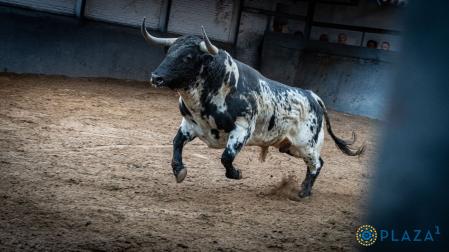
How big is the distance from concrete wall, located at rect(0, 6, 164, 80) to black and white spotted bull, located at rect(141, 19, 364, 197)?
7.22 metres

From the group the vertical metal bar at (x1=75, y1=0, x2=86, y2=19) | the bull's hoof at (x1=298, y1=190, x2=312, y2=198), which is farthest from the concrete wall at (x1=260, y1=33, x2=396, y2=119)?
the bull's hoof at (x1=298, y1=190, x2=312, y2=198)

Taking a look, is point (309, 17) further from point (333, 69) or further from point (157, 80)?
point (157, 80)

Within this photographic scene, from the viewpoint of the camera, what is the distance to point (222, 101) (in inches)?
200

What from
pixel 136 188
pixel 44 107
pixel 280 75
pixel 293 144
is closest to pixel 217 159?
pixel 293 144

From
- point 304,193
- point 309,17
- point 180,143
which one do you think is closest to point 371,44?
point 309,17

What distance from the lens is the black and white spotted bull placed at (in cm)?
491

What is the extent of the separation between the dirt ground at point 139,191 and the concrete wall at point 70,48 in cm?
222

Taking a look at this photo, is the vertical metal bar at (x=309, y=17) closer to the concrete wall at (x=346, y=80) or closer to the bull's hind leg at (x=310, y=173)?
the concrete wall at (x=346, y=80)

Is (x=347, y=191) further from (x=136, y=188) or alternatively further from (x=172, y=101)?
(x=172, y=101)

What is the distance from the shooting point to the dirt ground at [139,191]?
3.72 m

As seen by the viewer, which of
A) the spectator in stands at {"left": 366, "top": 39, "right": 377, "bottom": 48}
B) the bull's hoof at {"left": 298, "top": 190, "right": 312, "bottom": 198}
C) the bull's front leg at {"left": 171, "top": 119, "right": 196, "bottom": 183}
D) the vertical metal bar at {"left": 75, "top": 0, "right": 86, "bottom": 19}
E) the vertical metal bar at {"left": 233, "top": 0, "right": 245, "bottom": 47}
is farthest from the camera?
the vertical metal bar at {"left": 233, "top": 0, "right": 245, "bottom": 47}

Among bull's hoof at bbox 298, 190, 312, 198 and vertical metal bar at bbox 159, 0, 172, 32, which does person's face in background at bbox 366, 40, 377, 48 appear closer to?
vertical metal bar at bbox 159, 0, 172, 32

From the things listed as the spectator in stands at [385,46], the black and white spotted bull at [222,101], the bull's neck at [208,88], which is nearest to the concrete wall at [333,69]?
the spectator in stands at [385,46]

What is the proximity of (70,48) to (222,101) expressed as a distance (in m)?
8.27
